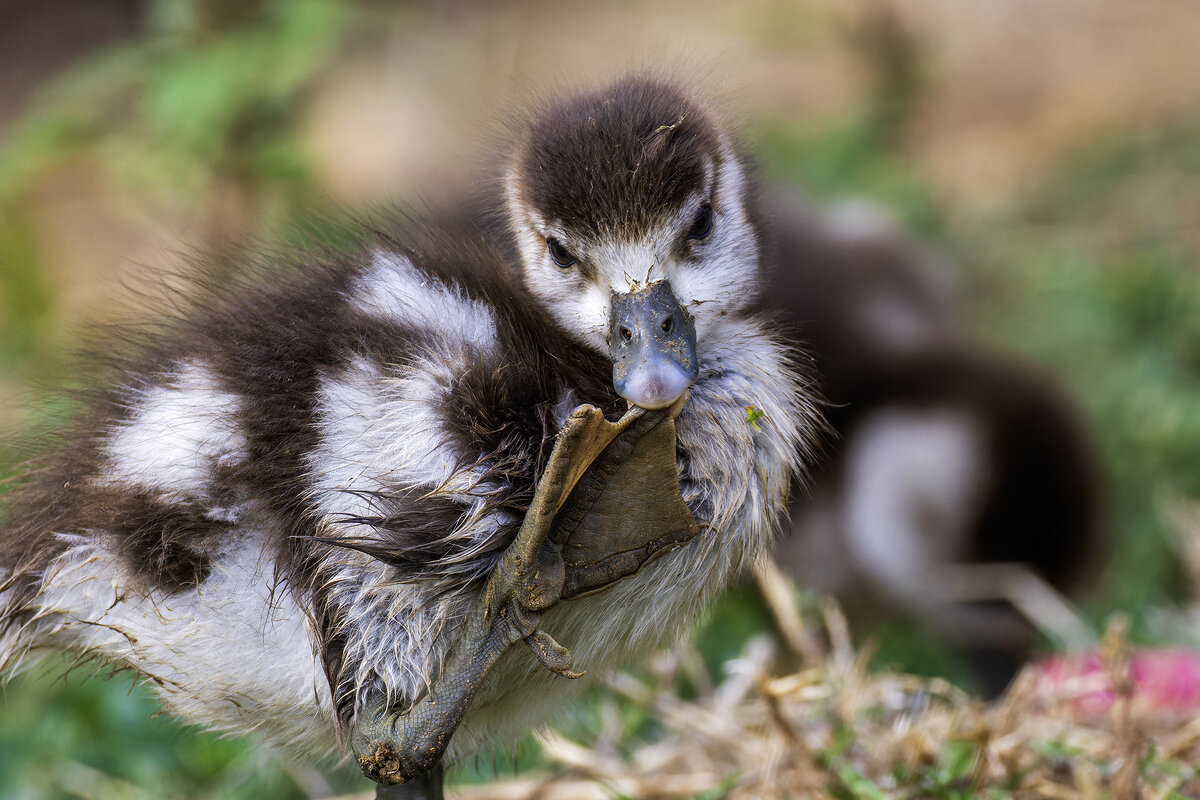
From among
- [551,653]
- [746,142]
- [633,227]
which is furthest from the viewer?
[746,142]

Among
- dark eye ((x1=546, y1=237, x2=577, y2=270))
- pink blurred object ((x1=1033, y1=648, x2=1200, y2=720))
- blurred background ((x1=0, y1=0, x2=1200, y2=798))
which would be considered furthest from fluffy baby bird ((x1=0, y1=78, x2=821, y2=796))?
pink blurred object ((x1=1033, y1=648, x2=1200, y2=720))

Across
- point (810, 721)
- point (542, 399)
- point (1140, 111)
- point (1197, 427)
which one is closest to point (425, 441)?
point (542, 399)

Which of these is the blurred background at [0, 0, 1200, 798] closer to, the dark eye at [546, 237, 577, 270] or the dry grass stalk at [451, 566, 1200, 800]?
the dry grass stalk at [451, 566, 1200, 800]

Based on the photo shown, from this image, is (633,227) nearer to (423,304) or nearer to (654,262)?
(654,262)

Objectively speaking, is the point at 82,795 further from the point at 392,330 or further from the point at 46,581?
the point at 392,330

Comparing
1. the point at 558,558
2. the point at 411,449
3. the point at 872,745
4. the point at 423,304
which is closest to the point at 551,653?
the point at 558,558
